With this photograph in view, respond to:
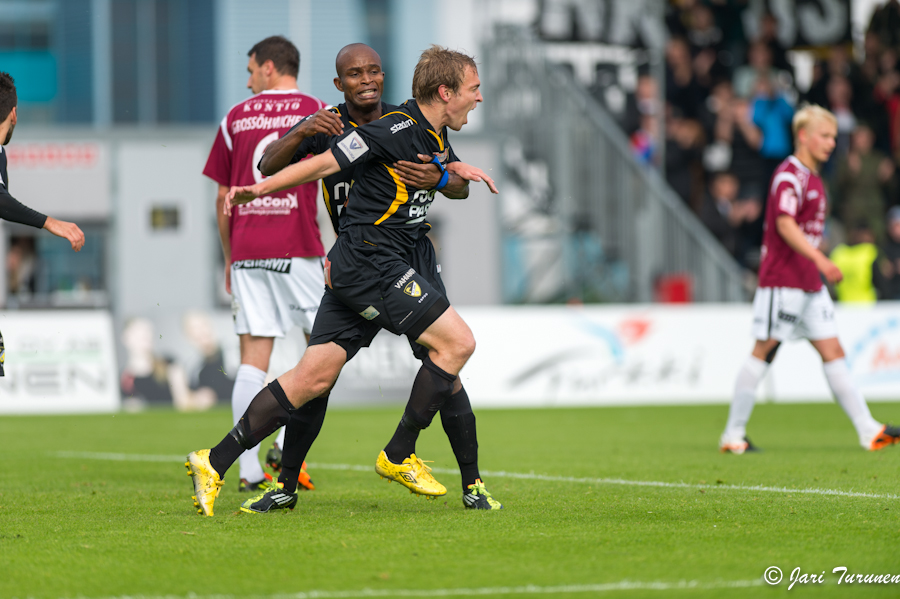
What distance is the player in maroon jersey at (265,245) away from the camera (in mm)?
6137

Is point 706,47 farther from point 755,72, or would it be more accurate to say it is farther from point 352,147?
point 352,147

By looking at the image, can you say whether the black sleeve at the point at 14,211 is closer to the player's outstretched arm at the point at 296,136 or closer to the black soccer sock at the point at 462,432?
the player's outstretched arm at the point at 296,136

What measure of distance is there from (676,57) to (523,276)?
4.48 meters

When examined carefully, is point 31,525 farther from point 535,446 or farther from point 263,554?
point 535,446

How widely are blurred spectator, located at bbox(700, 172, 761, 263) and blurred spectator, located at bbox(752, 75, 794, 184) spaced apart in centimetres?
61

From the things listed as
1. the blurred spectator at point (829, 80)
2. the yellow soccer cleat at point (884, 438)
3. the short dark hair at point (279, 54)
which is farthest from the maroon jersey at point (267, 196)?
the blurred spectator at point (829, 80)

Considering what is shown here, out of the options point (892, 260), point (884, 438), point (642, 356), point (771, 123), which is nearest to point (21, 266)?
point (642, 356)

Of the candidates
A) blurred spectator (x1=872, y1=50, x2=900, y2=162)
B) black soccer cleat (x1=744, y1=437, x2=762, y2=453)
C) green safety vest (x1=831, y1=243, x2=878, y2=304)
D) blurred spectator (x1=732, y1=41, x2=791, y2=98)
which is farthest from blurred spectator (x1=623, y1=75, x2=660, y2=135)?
black soccer cleat (x1=744, y1=437, x2=762, y2=453)

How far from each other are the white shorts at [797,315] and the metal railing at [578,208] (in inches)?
299

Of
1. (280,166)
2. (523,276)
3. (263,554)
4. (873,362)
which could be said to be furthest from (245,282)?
(523,276)

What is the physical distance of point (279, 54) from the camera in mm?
6289

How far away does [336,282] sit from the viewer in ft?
16.0

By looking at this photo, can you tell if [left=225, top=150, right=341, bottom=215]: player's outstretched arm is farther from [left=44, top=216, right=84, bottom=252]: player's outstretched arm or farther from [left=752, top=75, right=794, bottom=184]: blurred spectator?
[left=752, top=75, right=794, bottom=184]: blurred spectator

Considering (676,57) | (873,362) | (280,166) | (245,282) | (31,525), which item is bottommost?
(873,362)
